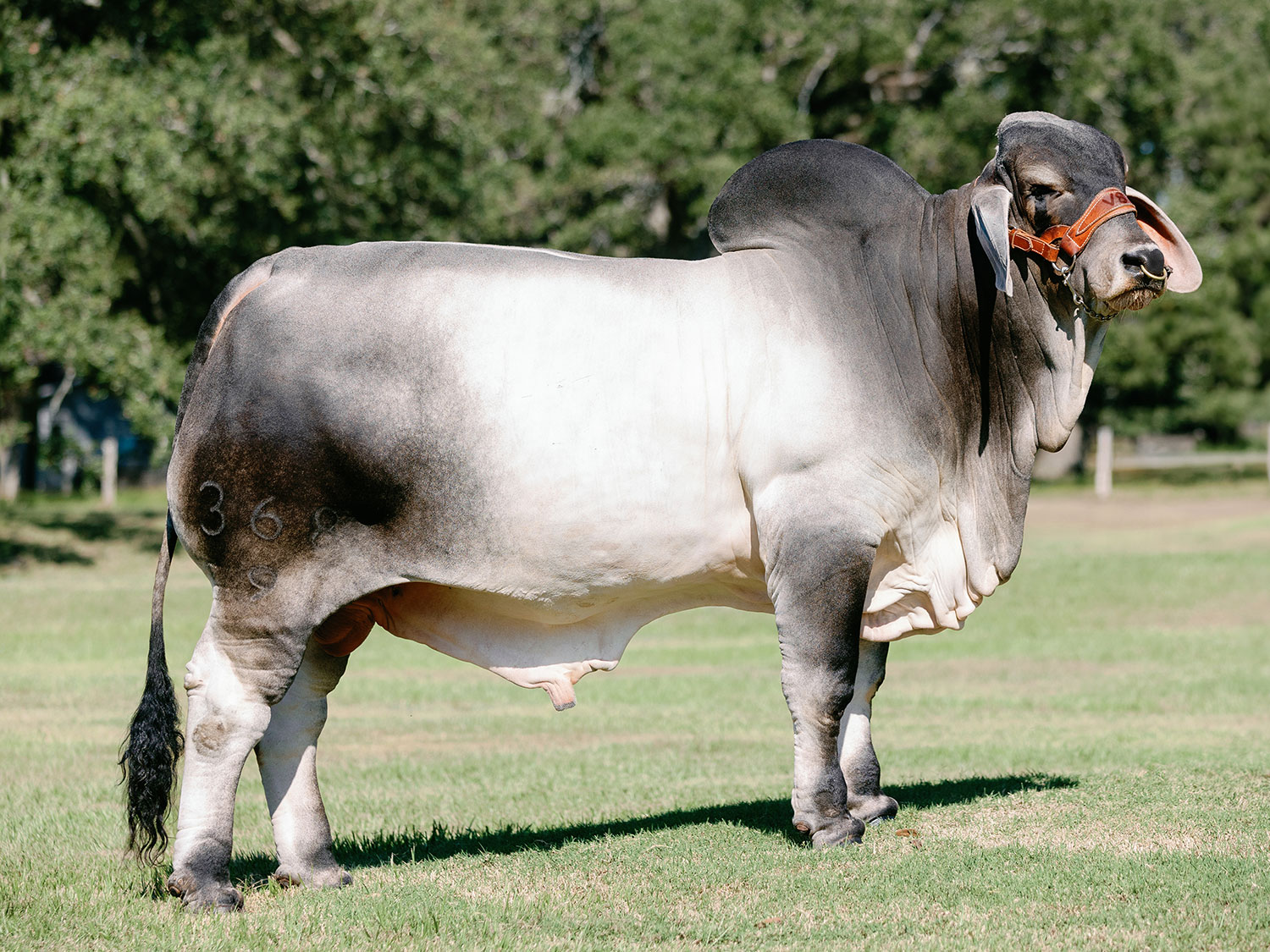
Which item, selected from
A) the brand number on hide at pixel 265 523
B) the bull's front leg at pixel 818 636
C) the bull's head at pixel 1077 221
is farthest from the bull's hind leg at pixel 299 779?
the bull's head at pixel 1077 221

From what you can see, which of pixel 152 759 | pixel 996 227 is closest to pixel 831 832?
pixel 996 227

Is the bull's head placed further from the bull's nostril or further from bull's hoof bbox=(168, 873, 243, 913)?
bull's hoof bbox=(168, 873, 243, 913)

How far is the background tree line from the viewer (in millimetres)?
19734

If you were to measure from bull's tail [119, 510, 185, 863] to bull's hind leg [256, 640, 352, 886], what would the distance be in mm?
348

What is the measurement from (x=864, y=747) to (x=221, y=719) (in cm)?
268

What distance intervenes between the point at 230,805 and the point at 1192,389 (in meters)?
38.3

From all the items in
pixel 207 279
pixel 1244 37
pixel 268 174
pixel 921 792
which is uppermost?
pixel 1244 37

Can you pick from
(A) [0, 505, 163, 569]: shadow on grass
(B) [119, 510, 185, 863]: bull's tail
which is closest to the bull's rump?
(B) [119, 510, 185, 863]: bull's tail

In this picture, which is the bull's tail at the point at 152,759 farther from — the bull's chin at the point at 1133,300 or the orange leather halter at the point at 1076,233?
the bull's chin at the point at 1133,300

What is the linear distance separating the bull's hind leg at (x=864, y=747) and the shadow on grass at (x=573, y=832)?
0.33 m

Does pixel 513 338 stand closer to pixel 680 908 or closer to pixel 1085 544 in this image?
pixel 680 908

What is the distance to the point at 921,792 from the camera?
294 inches

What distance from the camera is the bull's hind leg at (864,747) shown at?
21.0ft

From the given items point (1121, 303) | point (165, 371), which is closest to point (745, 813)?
point (1121, 303)
